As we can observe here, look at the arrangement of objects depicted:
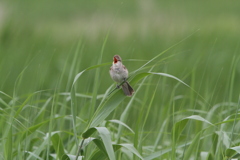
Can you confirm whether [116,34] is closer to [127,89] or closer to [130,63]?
[130,63]

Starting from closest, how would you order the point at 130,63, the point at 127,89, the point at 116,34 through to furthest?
the point at 127,89
the point at 130,63
the point at 116,34

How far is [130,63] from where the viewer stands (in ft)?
26.1

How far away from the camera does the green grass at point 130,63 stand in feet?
13.7

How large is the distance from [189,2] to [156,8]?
1.08m

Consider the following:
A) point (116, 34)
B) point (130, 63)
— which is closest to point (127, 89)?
point (130, 63)

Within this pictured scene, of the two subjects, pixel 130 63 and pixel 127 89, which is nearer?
pixel 127 89

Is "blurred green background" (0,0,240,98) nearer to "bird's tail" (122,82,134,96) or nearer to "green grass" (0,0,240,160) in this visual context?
"green grass" (0,0,240,160)

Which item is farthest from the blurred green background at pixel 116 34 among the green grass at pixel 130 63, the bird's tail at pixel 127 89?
the bird's tail at pixel 127 89

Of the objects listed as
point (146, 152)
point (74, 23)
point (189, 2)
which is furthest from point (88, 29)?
point (146, 152)

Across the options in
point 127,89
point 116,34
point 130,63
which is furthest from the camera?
point 116,34

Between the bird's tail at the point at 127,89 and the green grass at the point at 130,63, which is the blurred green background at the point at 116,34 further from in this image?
the bird's tail at the point at 127,89

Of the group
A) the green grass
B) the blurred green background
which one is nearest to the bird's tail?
the green grass

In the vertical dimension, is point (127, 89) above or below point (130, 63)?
above

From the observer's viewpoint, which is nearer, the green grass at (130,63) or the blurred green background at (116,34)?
the green grass at (130,63)
